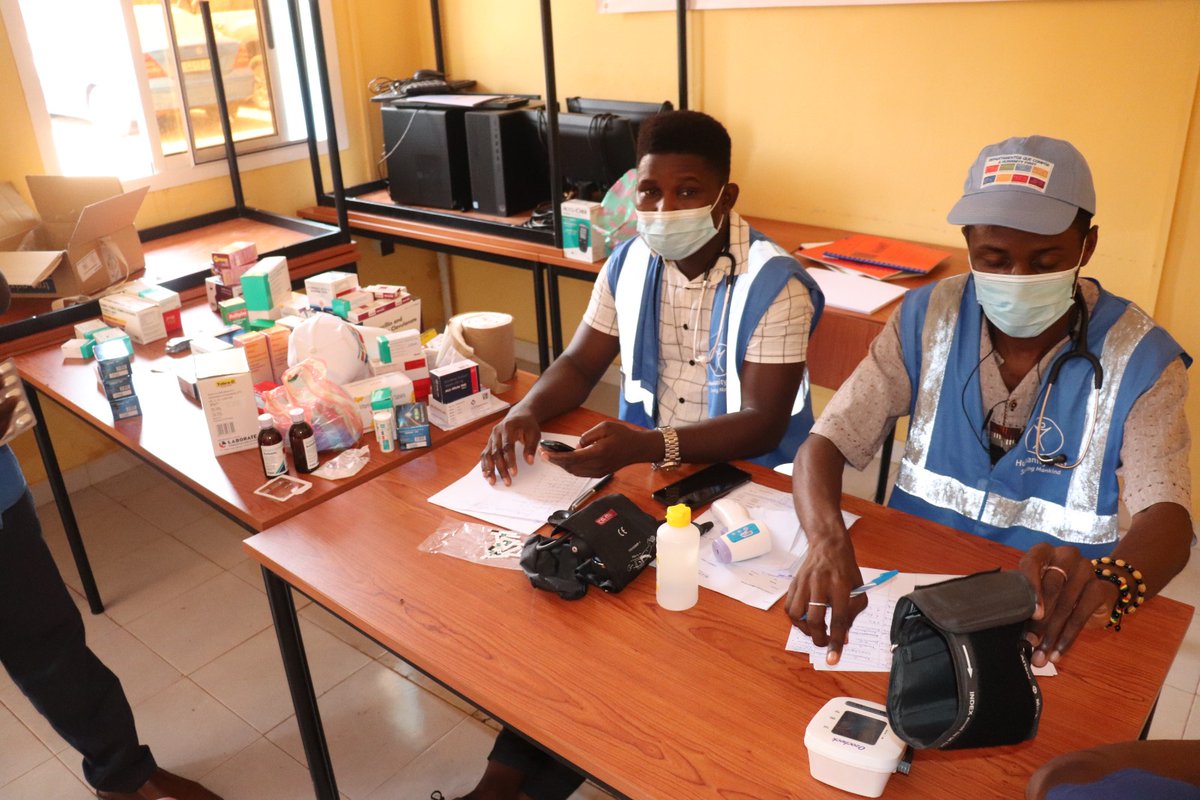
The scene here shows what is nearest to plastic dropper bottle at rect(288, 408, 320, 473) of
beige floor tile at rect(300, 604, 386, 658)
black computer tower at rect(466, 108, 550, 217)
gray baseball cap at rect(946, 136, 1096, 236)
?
beige floor tile at rect(300, 604, 386, 658)

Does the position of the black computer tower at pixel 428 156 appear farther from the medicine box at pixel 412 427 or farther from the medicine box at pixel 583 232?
the medicine box at pixel 412 427

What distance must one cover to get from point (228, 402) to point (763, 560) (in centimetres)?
109

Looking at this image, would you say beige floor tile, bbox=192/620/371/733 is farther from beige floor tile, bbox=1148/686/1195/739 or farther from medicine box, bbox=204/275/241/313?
beige floor tile, bbox=1148/686/1195/739

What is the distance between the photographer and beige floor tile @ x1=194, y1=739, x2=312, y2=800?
2.00 m

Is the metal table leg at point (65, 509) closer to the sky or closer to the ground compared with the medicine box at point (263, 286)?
closer to the ground

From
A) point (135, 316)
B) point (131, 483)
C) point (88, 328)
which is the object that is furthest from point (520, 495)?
point (131, 483)

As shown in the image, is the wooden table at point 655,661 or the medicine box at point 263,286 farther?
the medicine box at point 263,286

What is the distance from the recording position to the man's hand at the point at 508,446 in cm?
168

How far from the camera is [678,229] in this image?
183 centimetres

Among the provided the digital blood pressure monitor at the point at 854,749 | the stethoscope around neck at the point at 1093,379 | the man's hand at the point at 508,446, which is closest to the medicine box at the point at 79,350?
the man's hand at the point at 508,446

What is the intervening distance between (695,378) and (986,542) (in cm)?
74

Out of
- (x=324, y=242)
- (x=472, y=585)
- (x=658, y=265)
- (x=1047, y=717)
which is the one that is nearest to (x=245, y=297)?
(x=324, y=242)

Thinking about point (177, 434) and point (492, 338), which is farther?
point (492, 338)

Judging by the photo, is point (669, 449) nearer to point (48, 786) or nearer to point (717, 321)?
point (717, 321)
